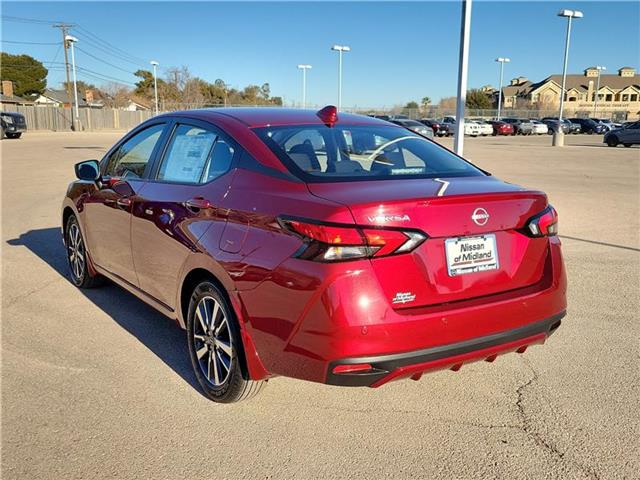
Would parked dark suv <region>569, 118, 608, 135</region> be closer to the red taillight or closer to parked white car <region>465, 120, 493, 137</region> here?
parked white car <region>465, 120, 493, 137</region>

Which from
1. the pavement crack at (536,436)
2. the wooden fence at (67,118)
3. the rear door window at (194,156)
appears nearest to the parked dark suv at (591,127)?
the wooden fence at (67,118)

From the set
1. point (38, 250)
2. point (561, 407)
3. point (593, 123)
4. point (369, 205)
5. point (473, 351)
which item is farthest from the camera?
point (593, 123)

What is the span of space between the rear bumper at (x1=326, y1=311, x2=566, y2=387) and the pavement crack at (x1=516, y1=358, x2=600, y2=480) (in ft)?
1.60

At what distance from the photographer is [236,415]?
3.36 meters

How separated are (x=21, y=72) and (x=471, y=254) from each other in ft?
324

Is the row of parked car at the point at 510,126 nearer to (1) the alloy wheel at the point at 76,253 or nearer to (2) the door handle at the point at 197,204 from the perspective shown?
(1) the alloy wheel at the point at 76,253

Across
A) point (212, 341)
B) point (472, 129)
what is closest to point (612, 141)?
point (472, 129)

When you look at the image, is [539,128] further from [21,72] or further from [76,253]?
[21,72]

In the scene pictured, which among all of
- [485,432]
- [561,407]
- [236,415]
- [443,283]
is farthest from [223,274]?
[561,407]

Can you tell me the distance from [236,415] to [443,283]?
1443mm

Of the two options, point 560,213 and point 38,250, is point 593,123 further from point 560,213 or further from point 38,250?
point 38,250

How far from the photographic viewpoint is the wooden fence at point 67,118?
53812mm

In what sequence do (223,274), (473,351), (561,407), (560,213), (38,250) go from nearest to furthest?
(473,351)
(223,274)
(561,407)
(38,250)
(560,213)

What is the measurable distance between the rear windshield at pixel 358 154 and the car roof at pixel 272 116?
8 cm
